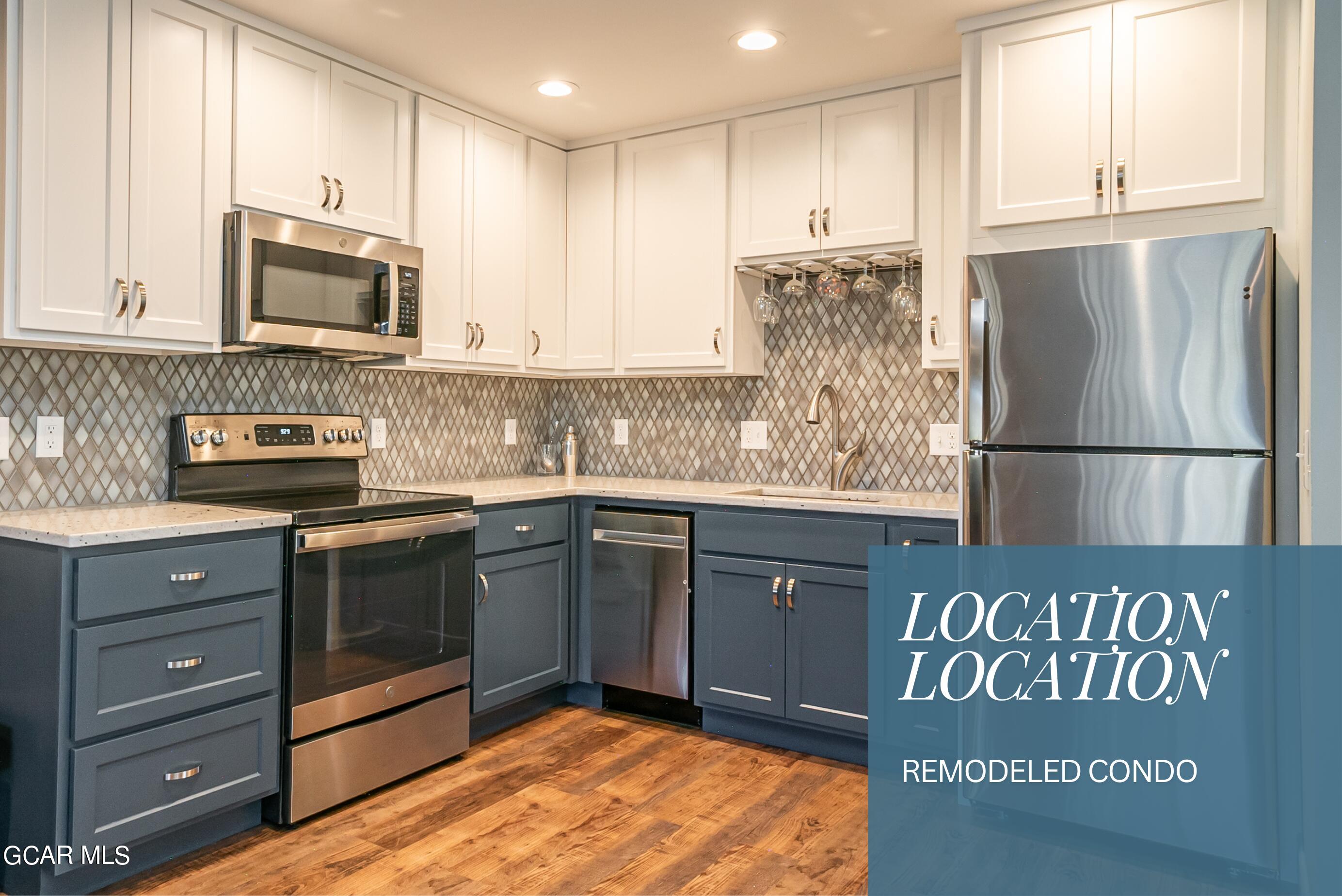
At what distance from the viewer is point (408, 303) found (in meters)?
3.10

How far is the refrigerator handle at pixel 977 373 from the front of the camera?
2535mm

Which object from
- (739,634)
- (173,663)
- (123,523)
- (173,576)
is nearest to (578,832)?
(739,634)

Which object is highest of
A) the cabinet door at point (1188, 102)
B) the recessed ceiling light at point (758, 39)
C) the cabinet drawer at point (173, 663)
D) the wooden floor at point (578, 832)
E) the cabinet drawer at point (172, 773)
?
the recessed ceiling light at point (758, 39)

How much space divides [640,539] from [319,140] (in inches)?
67.0

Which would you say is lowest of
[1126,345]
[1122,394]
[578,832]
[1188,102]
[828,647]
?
[578,832]

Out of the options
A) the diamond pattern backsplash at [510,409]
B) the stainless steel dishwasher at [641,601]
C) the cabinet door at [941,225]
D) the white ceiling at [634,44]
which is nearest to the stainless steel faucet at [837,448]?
the diamond pattern backsplash at [510,409]

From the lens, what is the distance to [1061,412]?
243cm

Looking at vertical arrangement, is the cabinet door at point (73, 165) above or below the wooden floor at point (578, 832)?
above

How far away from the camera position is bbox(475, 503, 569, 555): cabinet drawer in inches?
125

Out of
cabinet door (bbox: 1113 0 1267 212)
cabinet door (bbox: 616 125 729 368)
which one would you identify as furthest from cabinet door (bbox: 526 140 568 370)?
cabinet door (bbox: 1113 0 1267 212)

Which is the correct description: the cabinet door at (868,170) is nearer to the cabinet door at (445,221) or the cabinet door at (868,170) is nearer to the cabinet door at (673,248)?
the cabinet door at (673,248)

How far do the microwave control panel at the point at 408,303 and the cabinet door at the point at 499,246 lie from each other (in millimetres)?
388

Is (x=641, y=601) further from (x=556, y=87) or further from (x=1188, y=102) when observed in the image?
(x=1188, y=102)

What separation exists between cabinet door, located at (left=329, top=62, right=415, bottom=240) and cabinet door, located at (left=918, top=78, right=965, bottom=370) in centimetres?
178
